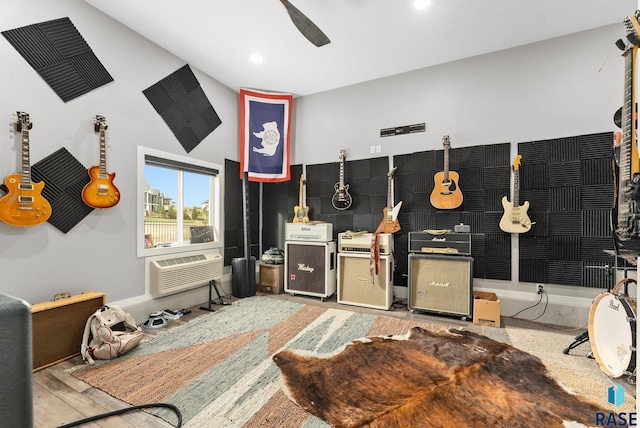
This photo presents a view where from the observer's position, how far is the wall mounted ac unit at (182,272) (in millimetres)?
2963

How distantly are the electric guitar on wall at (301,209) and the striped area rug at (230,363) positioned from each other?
4.42ft

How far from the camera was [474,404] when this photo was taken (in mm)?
1586


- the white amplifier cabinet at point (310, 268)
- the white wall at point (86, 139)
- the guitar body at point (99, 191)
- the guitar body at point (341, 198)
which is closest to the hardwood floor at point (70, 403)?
the white wall at point (86, 139)

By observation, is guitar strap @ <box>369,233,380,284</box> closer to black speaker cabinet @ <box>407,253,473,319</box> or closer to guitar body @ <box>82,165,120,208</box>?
black speaker cabinet @ <box>407,253,473,319</box>

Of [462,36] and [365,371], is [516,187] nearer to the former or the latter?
[462,36]

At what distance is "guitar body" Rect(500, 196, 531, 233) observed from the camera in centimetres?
303

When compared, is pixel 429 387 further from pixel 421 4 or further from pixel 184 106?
pixel 184 106

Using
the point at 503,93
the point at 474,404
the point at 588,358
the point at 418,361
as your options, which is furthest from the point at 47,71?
the point at 588,358

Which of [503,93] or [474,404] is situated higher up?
[503,93]

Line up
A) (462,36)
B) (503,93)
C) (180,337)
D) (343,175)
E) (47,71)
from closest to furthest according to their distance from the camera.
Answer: (47,71) < (180,337) < (462,36) < (503,93) < (343,175)

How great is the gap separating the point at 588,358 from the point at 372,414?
2007 mm

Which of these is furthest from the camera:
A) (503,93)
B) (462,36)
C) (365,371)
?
(503,93)

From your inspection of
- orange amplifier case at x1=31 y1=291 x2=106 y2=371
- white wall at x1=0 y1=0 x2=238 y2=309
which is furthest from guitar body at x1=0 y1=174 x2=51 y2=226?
orange amplifier case at x1=31 y1=291 x2=106 y2=371

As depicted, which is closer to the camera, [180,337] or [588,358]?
[588,358]
